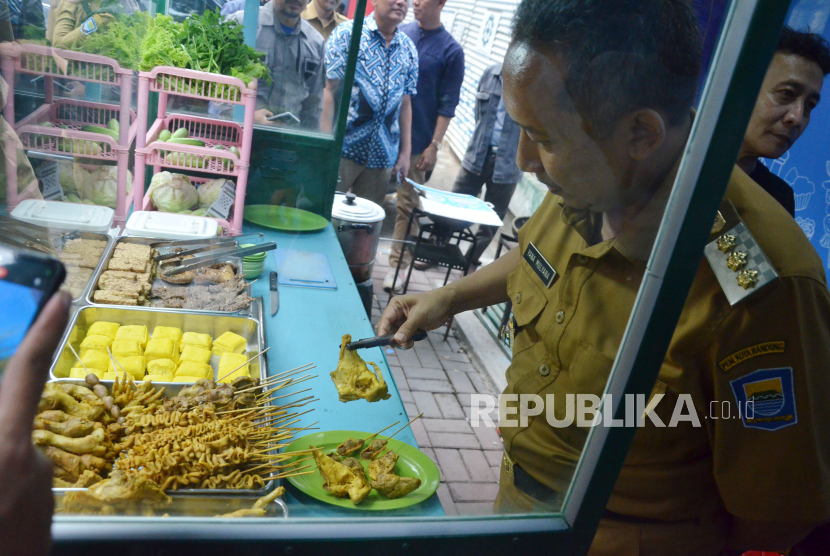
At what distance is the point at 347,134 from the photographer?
3582mm

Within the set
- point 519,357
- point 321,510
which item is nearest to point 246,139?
point 519,357

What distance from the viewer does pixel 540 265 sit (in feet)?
5.41

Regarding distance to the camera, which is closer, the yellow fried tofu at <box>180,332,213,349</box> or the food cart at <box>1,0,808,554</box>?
the food cart at <box>1,0,808,554</box>

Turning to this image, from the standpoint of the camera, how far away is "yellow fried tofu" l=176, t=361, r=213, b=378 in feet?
6.20

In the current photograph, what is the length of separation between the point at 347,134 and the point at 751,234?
9.01 feet

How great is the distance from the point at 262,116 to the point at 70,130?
4.04 feet

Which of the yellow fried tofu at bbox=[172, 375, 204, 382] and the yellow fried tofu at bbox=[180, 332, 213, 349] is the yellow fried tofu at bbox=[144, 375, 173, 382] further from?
the yellow fried tofu at bbox=[180, 332, 213, 349]

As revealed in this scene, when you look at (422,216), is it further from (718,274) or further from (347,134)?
(347,134)

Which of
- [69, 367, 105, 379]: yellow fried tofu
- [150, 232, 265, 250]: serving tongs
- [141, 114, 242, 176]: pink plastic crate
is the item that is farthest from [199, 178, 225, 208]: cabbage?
[69, 367, 105, 379]: yellow fried tofu

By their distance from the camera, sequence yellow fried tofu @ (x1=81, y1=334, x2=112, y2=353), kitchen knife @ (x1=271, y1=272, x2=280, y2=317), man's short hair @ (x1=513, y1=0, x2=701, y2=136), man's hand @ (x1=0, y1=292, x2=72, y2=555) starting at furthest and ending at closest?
1. kitchen knife @ (x1=271, y1=272, x2=280, y2=317)
2. yellow fried tofu @ (x1=81, y1=334, x2=112, y2=353)
3. man's short hair @ (x1=513, y1=0, x2=701, y2=136)
4. man's hand @ (x1=0, y1=292, x2=72, y2=555)

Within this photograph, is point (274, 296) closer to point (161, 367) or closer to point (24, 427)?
point (161, 367)

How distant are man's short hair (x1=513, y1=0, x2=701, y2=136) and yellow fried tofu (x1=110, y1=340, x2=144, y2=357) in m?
1.59

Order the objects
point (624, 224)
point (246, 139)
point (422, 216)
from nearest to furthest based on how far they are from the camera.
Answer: point (624, 224) → point (422, 216) → point (246, 139)

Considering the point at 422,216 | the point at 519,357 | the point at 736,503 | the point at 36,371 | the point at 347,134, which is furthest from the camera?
the point at 347,134
